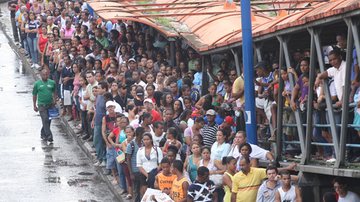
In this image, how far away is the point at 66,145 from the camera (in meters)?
25.7

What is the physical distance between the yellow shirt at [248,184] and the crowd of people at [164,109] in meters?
0.01

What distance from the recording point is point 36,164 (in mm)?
23625

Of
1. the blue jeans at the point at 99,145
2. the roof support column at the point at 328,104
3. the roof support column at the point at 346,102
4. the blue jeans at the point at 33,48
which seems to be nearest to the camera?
the roof support column at the point at 346,102

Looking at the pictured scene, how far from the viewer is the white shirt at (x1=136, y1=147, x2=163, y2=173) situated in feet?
59.9

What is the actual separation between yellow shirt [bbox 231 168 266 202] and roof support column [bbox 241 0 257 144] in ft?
6.15

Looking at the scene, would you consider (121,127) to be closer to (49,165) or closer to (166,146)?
(166,146)

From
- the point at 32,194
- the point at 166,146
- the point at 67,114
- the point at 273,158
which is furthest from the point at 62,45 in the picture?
the point at 273,158

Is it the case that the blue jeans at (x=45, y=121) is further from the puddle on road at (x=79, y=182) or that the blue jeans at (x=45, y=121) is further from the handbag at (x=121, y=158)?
the handbag at (x=121, y=158)

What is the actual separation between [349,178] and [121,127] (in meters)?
6.34

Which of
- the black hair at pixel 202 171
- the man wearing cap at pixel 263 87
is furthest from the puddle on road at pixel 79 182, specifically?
the black hair at pixel 202 171

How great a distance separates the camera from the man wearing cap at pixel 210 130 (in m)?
A: 18.5

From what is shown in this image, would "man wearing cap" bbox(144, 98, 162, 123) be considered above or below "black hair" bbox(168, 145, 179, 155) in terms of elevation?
above

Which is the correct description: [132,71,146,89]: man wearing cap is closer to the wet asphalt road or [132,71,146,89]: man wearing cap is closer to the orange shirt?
the wet asphalt road

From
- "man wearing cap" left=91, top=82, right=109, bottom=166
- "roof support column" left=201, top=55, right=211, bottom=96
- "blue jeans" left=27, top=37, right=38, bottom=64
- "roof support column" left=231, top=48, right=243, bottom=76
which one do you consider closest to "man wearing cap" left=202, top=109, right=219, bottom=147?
"roof support column" left=231, top=48, right=243, bottom=76
